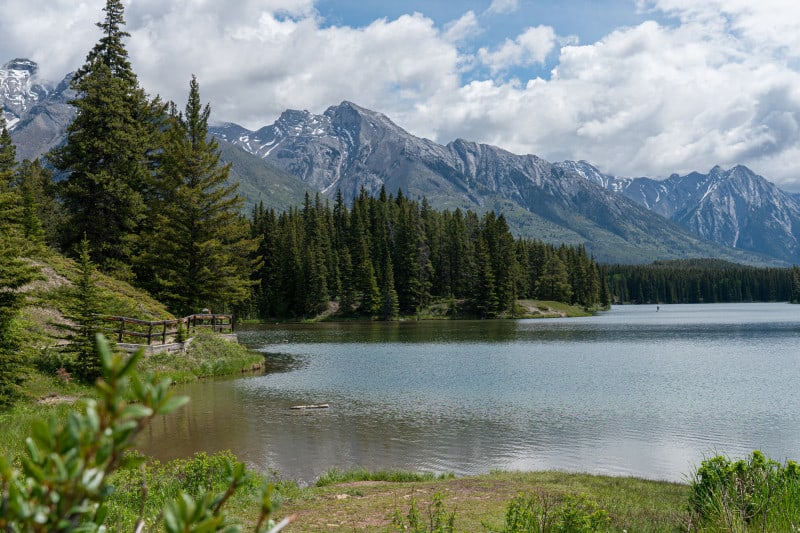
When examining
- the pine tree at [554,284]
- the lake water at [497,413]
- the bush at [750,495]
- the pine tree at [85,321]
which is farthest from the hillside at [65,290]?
the pine tree at [554,284]

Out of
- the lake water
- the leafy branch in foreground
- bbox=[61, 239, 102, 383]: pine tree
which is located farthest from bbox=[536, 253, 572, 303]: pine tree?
the leafy branch in foreground

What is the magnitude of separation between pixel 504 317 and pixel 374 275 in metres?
25.0

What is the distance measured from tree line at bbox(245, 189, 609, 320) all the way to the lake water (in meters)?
57.4

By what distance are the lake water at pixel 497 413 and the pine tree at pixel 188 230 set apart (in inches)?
277

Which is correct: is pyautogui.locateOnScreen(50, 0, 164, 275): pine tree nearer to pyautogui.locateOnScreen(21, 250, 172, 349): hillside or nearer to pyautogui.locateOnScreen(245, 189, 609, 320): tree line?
pyautogui.locateOnScreen(21, 250, 172, 349): hillside

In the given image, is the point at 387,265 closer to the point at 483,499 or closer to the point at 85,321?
the point at 85,321

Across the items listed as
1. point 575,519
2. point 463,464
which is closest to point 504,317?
point 463,464

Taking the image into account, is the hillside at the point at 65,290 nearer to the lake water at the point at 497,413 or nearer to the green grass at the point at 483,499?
the lake water at the point at 497,413

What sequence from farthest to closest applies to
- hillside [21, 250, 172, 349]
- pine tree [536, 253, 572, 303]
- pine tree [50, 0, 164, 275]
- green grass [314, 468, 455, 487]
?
pine tree [536, 253, 572, 303] → pine tree [50, 0, 164, 275] → hillside [21, 250, 172, 349] → green grass [314, 468, 455, 487]

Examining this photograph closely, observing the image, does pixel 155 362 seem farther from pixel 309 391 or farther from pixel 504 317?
pixel 504 317

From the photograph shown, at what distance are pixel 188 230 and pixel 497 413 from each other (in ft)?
86.0

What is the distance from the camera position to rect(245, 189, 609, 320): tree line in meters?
98.3

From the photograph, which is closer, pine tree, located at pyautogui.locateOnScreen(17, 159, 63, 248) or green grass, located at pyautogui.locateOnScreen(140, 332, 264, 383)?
green grass, located at pyautogui.locateOnScreen(140, 332, 264, 383)

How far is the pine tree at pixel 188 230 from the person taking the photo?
37750mm
